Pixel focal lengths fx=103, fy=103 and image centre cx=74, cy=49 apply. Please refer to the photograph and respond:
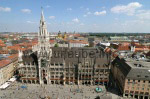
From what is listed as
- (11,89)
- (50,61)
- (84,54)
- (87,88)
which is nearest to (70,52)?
(84,54)

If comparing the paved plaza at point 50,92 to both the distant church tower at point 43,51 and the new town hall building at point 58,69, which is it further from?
the distant church tower at point 43,51

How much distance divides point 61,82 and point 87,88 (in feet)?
69.9

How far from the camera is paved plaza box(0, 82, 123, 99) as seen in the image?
67875 millimetres

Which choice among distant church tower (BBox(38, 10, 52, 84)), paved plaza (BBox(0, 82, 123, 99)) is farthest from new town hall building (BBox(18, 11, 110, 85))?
paved plaza (BBox(0, 82, 123, 99))

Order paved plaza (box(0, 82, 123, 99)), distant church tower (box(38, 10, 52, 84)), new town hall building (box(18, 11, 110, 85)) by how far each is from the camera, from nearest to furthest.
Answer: paved plaza (box(0, 82, 123, 99)) → new town hall building (box(18, 11, 110, 85)) → distant church tower (box(38, 10, 52, 84))

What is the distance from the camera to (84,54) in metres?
93.7

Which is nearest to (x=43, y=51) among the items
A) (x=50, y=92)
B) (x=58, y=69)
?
(x=58, y=69)

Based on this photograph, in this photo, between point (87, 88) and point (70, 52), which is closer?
point (87, 88)

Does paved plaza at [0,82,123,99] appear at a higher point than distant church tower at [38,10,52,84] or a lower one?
lower

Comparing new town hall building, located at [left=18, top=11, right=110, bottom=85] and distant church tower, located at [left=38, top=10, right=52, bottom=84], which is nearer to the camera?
new town hall building, located at [left=18, top=11, right=110, bottom=85]

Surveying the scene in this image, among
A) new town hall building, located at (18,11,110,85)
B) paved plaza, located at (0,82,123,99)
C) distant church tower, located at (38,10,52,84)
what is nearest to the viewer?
paved plaza, located at (0,82,123,99)

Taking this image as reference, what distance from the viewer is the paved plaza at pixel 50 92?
67875 mm

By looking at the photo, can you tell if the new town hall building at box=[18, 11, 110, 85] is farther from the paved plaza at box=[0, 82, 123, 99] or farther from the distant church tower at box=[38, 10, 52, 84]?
the paved plaza at box=[0, 82, 123, 99]

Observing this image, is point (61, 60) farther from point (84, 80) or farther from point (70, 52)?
point (84, 80)
